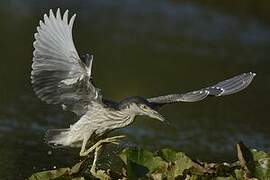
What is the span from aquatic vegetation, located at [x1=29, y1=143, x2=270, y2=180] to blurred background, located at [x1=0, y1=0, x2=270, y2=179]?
160 centimetres

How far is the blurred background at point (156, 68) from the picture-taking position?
11.6 metres

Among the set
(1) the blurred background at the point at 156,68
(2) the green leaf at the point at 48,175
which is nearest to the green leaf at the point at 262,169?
(2) the green leaf at the point at 48,175

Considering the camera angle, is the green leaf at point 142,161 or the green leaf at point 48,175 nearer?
the green leaf at point 48,175

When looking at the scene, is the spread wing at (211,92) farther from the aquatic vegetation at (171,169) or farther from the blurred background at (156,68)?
the blurred background at (156,68)

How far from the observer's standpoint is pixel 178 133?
12.4m

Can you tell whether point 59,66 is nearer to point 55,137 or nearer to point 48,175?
point 55,137

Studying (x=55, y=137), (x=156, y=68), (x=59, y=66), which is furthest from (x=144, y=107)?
(x=156, y=68)

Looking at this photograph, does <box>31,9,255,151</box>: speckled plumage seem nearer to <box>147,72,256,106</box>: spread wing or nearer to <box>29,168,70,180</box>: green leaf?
<box>147,72,256,106</box>: spread wing

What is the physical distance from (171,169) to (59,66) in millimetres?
1226

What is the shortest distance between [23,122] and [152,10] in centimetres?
1155

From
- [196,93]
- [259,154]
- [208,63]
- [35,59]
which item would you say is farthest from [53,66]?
[208,63]

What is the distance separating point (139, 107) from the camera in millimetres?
8047

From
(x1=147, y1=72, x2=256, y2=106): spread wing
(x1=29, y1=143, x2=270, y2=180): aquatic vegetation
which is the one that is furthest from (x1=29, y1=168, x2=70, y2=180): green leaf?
(x1=147, y1=72, x2=256, y2=106): spread wing

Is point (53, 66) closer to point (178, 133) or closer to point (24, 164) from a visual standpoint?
point (24, 164)
